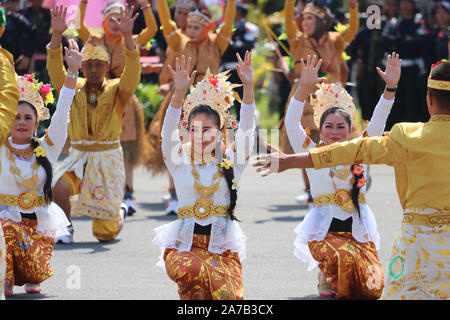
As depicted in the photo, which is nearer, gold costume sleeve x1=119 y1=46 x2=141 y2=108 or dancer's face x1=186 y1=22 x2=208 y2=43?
gold costume sleeve x1=119 y1=46 x2=141 y2=108

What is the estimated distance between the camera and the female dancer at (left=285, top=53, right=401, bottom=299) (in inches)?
232

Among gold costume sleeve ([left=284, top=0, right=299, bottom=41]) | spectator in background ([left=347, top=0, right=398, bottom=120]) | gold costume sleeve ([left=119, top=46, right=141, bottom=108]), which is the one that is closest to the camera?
gold costume sleeve ([left=119, top=46, right=141, bottom=108])

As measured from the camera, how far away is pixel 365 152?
428cm

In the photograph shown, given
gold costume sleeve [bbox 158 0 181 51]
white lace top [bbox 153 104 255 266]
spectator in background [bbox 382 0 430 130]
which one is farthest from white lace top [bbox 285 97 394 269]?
spectator in background [bbox 382 0 430 130]

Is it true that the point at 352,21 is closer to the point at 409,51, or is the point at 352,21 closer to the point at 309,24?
the point at 309,24

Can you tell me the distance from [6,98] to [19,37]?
7.43m

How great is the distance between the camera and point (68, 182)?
25.3 feet

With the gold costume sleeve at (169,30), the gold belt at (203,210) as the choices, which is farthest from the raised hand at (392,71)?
the gold costume sleeve at (169,30)

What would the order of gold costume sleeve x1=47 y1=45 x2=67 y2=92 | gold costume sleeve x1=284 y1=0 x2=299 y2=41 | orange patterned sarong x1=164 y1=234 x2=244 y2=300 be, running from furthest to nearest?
gold costume sleeve x1=284 y1=0 x2=299 y2=41 < gold costume sleeve x1=47 y1=45 x2=67 y2=92 < orange patterned sarong x1=164 y1=234 x2=244 y2=300

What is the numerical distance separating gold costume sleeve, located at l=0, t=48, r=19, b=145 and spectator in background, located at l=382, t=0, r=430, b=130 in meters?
10.6

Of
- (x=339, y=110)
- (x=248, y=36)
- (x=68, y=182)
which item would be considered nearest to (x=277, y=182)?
(x=248, y=36)

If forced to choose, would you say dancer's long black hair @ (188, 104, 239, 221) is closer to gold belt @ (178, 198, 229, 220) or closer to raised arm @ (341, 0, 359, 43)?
gold belt @ (178, 198, 229, 220)

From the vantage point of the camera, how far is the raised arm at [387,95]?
5508 millimetres

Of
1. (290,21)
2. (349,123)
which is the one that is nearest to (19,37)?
(290,21)
